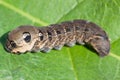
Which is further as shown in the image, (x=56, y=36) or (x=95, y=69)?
(x=56, y=36)

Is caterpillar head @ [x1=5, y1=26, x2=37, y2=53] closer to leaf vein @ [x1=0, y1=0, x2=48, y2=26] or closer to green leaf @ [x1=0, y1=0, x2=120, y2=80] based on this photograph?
green leaf @ [x1=0, y1=0, x2=120, y2=80]

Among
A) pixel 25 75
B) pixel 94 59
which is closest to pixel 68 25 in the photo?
pixel 94 59

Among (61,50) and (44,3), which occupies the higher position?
(44,3)

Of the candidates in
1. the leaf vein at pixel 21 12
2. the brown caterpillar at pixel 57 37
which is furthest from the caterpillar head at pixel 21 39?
the leaf vein at pixel 21 12

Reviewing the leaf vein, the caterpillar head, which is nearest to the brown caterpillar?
the caterpillar head

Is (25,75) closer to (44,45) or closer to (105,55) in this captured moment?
(44,45)

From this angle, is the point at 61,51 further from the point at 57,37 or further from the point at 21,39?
the point at 21,39
